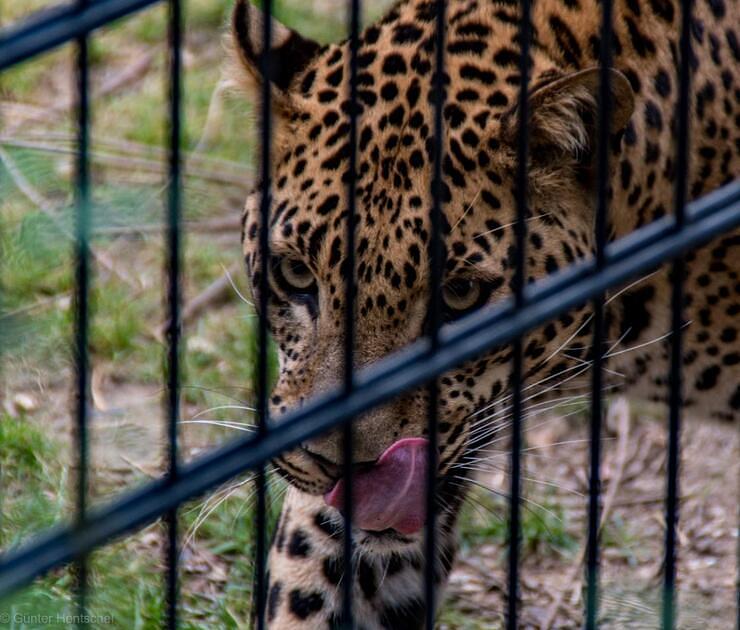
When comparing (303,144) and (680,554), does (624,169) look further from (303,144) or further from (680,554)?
(680,554)

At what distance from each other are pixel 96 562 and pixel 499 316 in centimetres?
254

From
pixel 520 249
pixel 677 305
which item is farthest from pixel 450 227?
pixel 520 249

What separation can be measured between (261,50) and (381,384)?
1932 mm

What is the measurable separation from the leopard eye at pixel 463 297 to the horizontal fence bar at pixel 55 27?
5.75 ft

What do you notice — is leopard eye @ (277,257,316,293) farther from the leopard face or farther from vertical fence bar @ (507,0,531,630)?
vertical fence bar @ (507,0,531,630)

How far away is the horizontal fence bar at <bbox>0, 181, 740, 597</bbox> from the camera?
97.6 inches

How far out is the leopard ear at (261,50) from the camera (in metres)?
4.45

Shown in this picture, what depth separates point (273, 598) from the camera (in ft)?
14.8

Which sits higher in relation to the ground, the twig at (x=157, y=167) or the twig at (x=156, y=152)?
the twig at (x=156, y=152)

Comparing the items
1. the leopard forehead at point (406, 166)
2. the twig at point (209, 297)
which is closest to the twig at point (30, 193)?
the leopard forehead at point (406, 166)

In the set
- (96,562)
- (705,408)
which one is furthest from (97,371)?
(705,408)

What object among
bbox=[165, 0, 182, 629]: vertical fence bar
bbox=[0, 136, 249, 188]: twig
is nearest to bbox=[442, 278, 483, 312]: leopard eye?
bbox=[165, 0, 182, 629]: vertical fence bar

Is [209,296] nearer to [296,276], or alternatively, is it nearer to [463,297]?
[296,276]

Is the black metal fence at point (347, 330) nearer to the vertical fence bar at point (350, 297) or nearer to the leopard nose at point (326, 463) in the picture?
the vertical fence bar at point (350, 297)
